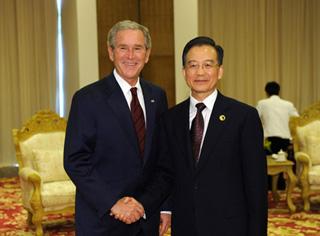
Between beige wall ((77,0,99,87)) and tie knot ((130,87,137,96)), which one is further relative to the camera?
beige wall ((77,0,99,87))

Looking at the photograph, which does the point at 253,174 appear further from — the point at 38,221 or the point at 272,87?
the point at 272,87

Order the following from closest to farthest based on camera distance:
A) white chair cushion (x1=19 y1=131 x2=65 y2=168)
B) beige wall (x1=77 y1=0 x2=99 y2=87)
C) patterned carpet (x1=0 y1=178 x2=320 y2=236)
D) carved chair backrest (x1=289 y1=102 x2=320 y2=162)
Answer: patterned carpet (x1=0 y1=178 x2=320 y2=236) → white chair cushion (x1=19 y1=131 x2=65 y2=168) → carved chair backrest (x1=289 y1=102 x2=320 y2=162) → beige wall (x1=77 y1=0 x2=99 y2=87)

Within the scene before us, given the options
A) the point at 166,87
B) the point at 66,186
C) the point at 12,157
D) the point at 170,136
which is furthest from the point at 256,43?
the point at 170,136

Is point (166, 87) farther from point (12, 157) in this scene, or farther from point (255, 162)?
point (255, 162)

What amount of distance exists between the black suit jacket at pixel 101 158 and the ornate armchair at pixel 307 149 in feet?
13.6

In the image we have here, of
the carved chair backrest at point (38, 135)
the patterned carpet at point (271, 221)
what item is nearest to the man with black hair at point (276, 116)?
the patterned carpet at point (271, 221)

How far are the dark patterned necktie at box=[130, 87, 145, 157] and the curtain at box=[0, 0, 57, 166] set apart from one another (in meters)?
6.77

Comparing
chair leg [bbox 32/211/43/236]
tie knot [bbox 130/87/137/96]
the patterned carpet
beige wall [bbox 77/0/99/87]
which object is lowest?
the patterned carpet

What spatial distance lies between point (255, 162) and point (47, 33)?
7.24 meters

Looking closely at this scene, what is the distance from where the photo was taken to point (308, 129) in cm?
676

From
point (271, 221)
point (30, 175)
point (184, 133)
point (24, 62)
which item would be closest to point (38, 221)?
point (30, 175)

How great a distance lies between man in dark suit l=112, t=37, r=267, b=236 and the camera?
2.40m

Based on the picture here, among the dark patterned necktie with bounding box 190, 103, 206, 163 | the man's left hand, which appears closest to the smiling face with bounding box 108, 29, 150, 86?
the dark patterned necktie with bounding box 190, 103, 206, 163

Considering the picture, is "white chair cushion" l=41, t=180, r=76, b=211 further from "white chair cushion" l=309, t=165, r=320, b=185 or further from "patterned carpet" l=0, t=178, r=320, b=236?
"white chair cushion" l=309, t=165, r=320, b=185
